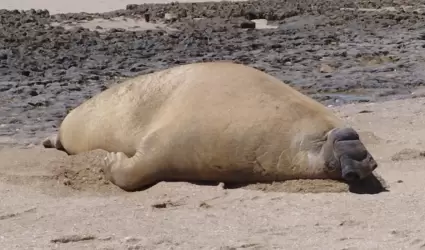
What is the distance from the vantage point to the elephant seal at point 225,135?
17.5ft

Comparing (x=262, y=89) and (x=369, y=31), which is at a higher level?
(x=262, y=89)

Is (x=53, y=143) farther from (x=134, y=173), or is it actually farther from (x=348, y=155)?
(x=348, y=155)

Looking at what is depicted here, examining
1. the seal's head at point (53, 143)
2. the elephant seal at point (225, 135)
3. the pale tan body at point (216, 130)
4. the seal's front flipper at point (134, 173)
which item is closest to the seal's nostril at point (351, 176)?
the elephant seal at point (225, 135)

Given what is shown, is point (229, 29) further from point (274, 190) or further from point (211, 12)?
point (274, 190)

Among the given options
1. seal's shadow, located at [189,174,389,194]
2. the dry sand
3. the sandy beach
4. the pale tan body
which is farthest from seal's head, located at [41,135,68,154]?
seal's shadow, located at [189,174,389,194]

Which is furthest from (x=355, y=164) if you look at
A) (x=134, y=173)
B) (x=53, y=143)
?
(x=53, y=143)

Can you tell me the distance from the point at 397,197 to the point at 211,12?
14019mm

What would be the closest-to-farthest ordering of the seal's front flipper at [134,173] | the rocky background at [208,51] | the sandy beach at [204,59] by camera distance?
the sandy beach at [204,59]
the seal's front flipper at [134,173]
the rocky background at [208,51]

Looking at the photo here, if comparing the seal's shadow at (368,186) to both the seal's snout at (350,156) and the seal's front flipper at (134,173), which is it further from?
the seal's front flipper at (134,173)

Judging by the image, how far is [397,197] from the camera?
5074 millimetres

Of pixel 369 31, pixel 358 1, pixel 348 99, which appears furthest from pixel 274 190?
pixel 358 1

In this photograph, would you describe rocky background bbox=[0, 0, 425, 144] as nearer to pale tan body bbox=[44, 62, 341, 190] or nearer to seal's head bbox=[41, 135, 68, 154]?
seal's head bbox=[41, 135, 68, 154]

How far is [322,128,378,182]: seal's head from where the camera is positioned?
16.8 feet

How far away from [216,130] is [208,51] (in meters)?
7.86
